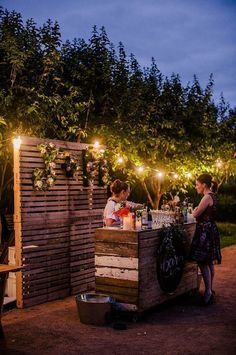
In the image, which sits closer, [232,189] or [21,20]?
[21,20]

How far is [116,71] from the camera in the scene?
12.8 m

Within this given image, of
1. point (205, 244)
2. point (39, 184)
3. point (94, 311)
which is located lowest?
point (94, 311)

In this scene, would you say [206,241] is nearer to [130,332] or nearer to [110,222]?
[110,222]

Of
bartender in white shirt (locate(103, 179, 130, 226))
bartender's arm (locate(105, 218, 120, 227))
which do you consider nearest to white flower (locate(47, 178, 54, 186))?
bartender in white shirt (locate(103, 179, 130, 226))

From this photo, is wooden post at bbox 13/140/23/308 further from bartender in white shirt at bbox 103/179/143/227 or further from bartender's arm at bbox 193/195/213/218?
bartender's arm at bbox 193/195/213/218

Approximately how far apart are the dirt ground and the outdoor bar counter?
0.31 metres

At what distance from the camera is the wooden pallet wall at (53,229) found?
25.6ft

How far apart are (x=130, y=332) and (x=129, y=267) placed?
3.01 feet

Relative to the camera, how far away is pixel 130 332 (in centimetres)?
661

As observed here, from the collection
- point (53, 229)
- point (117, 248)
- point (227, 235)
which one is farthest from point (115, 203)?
point (227, 235)

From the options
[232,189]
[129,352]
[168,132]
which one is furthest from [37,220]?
[232,189]

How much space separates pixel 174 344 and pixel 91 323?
131 centimetres

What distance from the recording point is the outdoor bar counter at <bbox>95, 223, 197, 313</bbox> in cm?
709

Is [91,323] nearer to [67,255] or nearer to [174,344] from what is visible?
[174,344]
